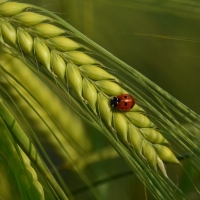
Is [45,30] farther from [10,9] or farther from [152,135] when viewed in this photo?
[152,135]

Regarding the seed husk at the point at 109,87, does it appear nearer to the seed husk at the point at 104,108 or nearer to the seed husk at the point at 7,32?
the seed husk at the point at 104,108

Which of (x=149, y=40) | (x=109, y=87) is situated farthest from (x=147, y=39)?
(x=109, y=87)

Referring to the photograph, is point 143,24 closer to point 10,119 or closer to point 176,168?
point 176,168

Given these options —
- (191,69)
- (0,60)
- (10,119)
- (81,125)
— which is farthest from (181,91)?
(10,119)

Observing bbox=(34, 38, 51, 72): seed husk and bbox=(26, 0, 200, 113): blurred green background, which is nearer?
bbox=(34, 38, 51, 72): seed husk

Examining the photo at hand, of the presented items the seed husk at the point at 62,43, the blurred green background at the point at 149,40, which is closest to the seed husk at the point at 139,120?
the seed husk at the point at 62,43

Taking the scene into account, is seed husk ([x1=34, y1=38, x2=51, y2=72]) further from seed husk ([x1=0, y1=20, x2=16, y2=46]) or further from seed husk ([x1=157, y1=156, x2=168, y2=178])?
seed husk ([x1=157, y1=156, x2=168, y2=178])

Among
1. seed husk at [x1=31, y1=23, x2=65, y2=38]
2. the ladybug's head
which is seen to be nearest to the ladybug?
the ladybug's head
